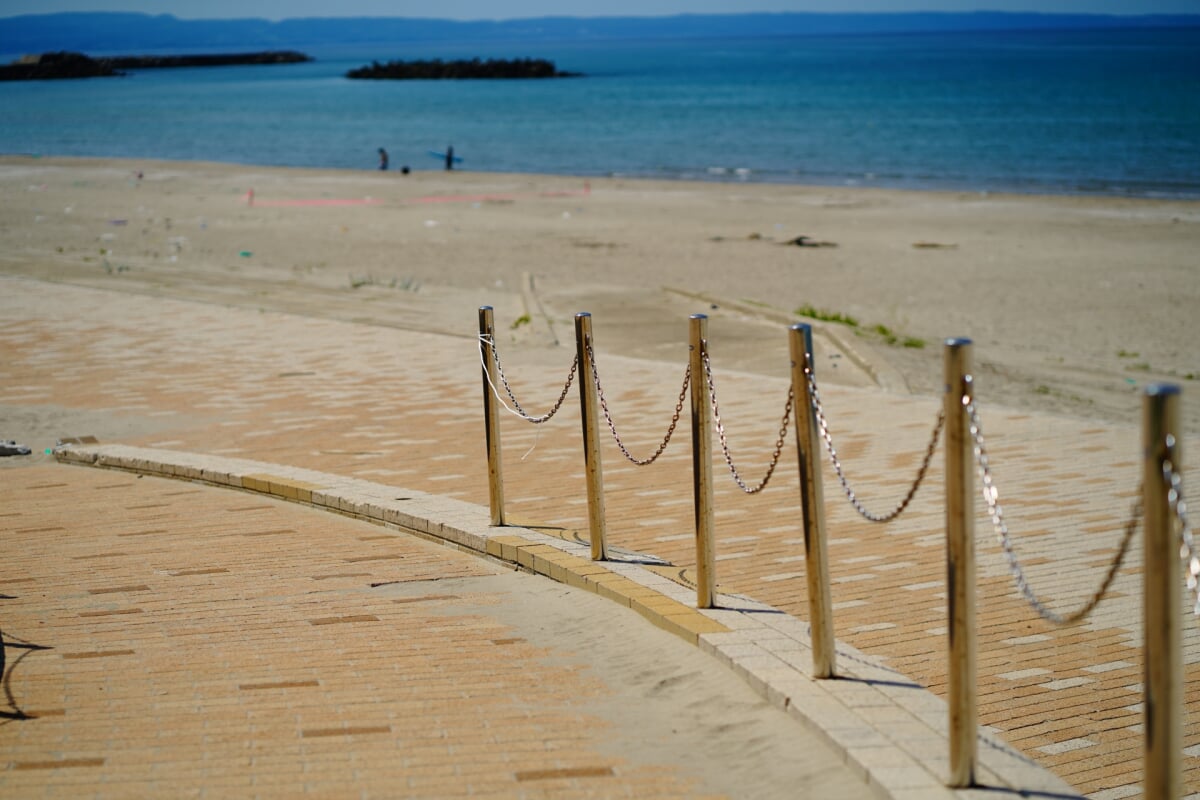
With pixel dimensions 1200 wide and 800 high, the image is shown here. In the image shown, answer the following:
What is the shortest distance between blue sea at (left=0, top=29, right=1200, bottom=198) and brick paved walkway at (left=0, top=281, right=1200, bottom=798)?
3250 centimetres

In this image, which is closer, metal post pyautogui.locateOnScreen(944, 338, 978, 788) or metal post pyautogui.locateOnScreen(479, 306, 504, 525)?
metal post pyautogui.locateOnScreen(944, 338, 978, 788)

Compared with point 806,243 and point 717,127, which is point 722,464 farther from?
point 717,127

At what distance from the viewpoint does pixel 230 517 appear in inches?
320

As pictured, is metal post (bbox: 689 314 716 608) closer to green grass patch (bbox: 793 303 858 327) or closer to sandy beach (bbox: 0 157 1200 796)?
sandy beach (bbox: 0 157 1200 796)

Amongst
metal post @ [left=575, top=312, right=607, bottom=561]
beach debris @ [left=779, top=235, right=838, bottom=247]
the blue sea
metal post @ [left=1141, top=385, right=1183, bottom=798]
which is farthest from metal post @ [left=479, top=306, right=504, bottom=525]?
the blue sea

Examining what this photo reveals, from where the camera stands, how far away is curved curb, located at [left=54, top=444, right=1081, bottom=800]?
433 centimetres

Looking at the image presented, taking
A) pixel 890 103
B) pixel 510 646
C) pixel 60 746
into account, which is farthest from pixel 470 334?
pixel 890 103

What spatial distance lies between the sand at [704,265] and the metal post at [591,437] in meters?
6.40

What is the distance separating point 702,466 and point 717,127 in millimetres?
69489

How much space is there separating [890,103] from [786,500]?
87.5 m

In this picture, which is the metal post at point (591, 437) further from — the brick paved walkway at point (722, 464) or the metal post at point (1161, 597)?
the metal post at point (1161, 597)

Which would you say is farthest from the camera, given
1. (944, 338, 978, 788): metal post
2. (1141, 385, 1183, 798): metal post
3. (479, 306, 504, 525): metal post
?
(479, 306, 504, 525): metal post

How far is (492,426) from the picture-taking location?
7.43m

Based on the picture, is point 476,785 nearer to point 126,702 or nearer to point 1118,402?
point 126,702
